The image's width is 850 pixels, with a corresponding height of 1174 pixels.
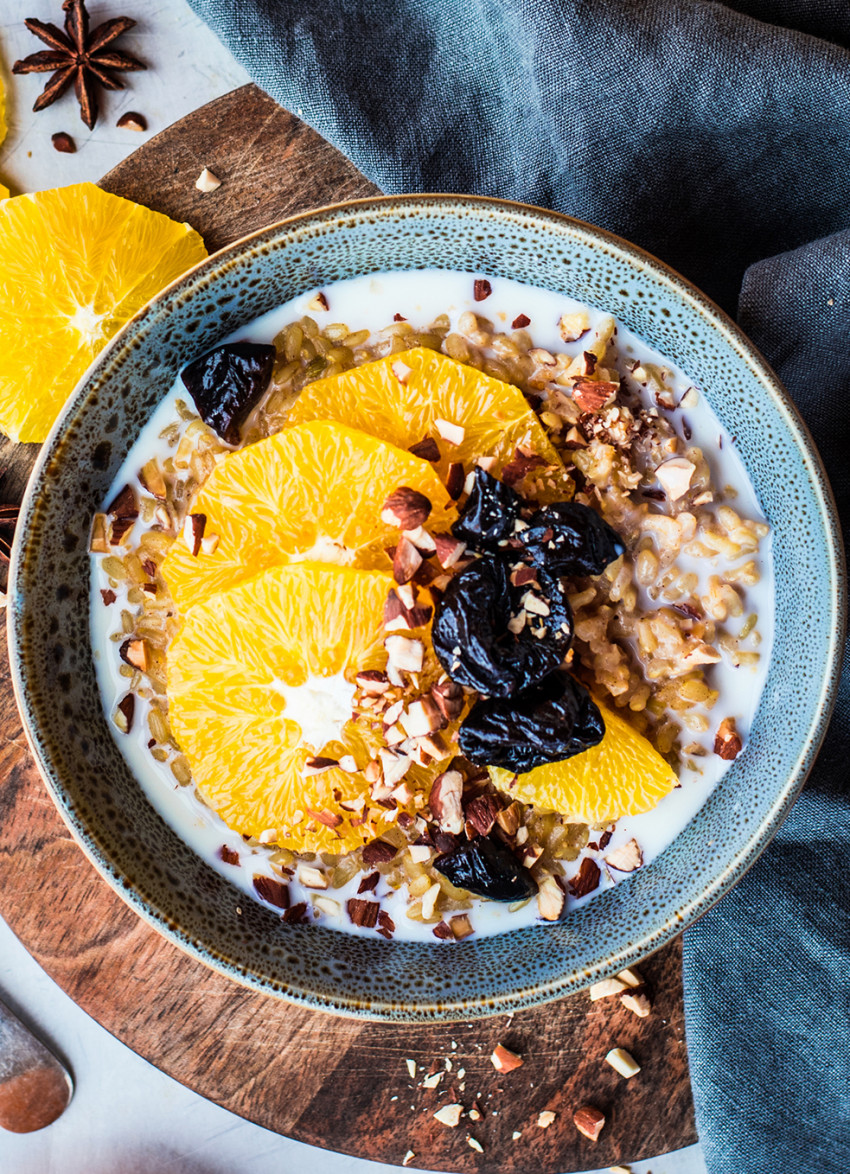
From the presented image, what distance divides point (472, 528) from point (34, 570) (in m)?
0.69

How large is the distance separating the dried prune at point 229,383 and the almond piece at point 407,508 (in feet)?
1.10

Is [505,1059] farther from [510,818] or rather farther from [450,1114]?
[510,818]

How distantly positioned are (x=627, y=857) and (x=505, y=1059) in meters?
0.52

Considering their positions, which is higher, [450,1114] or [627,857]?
[627,857]

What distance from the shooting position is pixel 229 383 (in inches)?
58.1

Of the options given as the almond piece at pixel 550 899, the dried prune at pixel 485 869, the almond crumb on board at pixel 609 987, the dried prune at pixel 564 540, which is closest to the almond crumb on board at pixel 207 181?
the dried prune at pixel 564 540

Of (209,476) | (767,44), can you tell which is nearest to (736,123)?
(767,44)

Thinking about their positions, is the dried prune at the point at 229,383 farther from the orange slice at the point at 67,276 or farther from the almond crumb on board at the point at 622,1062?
the almond crumb on board at the point at 622,1062

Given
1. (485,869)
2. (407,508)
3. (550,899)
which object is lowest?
(550,899)

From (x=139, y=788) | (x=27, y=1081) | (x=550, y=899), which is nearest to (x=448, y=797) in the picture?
(x=550, y=899)

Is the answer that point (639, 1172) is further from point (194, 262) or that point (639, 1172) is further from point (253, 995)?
point (194, 262)

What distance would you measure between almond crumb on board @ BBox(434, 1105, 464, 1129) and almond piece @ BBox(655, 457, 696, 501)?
124 cm

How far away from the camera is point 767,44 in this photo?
1568mm

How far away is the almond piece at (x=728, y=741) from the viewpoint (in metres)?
1.54
